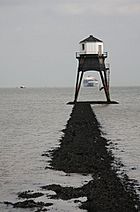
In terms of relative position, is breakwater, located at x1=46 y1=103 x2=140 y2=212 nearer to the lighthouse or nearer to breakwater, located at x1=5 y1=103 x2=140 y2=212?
breakwater, located at x1=5 y1=103 x2=140 y2=212

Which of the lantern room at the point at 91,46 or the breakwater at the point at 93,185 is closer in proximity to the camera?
the breakwater at the point at 93,185

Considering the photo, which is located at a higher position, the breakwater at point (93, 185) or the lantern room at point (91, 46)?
the lantern room at point (91, 46)

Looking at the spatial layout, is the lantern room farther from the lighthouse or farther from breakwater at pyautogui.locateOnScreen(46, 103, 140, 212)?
breakwater at pyautogui.locateOnScreen(46, 103, 140, 212)

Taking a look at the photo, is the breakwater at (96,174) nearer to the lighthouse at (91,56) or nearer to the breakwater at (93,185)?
the breakwater at (93,185)

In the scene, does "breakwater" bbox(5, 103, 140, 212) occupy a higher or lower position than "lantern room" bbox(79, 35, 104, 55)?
lower

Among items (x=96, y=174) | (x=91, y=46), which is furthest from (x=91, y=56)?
(x=96, y=174)

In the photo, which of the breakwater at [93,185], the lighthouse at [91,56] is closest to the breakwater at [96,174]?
the breakwater at [93,185]

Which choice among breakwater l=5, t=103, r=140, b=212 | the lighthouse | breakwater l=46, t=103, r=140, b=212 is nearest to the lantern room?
the lighthouse

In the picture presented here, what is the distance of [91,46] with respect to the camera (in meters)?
63.8

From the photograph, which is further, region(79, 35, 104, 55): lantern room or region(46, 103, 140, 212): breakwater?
region(79, 35, 104, 55): lantern room

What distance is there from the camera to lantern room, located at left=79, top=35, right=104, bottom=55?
63.5 metres

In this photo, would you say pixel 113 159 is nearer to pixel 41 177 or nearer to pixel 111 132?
pixel 41 177

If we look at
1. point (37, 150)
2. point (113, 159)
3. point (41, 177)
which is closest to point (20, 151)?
point (37, 150)

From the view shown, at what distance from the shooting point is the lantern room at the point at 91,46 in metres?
63.5
